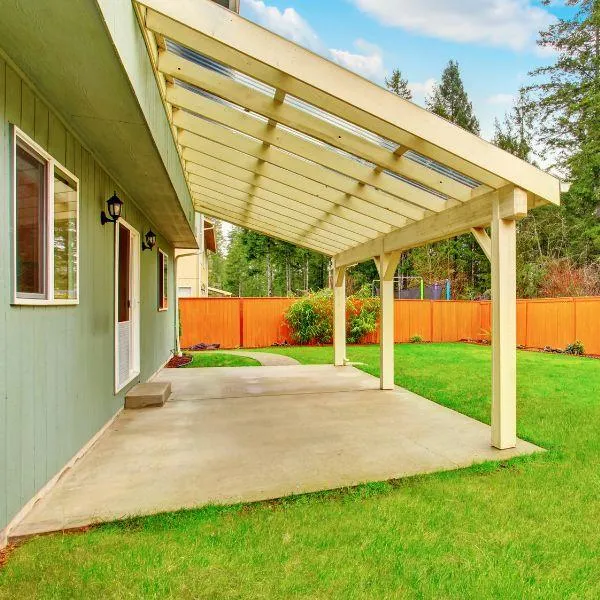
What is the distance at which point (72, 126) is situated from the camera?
3.33m

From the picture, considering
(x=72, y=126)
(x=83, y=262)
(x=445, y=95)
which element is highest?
(x=445, y=95)

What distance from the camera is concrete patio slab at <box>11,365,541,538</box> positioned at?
277 centimetres

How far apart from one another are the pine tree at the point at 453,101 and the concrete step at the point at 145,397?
25.3 metres

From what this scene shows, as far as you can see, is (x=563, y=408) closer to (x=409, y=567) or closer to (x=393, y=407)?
(x=393, y=407)

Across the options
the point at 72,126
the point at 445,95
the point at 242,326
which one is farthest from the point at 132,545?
the point at 445,95

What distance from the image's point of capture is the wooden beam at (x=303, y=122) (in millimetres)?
3434

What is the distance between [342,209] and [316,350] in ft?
22.0

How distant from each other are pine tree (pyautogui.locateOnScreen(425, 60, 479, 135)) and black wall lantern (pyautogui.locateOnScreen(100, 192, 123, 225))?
82.5 ft

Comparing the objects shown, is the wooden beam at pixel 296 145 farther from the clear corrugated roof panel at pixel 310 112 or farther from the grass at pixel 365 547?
the grass at pixel 365 547

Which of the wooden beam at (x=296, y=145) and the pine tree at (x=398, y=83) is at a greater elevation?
the pine tree at (x=398, y=83)

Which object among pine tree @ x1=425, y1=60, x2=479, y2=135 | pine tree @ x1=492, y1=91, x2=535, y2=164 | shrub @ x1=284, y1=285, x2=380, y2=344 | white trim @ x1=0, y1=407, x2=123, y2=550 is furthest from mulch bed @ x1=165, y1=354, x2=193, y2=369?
pine tree @ x1=425, y1=60, x2=479, y2=135

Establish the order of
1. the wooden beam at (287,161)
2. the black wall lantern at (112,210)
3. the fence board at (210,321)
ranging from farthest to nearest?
the fence board at (210,321), the wooden beam at (287,161), the black wall lantern at (112,210)

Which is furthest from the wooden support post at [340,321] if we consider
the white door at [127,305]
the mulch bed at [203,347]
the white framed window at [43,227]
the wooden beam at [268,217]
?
the white framed window at [43,227]

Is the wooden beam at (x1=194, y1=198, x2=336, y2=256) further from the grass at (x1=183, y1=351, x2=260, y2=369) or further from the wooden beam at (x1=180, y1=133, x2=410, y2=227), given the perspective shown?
the grass at (x1=183, y1=351, x2=260, y2=369)
